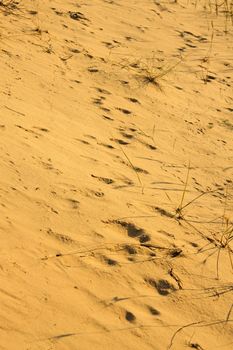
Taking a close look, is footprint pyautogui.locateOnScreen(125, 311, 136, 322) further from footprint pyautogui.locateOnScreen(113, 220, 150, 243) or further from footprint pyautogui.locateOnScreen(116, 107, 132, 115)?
footprint pyautogui.locateOnScreen(116, 107, 132, 115)

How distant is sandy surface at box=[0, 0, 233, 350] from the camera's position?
8.90ft

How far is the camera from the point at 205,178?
4.21 m

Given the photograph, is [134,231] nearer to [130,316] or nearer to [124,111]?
[130,316]

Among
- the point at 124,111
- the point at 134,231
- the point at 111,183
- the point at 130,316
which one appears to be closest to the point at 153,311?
the point at 130,316

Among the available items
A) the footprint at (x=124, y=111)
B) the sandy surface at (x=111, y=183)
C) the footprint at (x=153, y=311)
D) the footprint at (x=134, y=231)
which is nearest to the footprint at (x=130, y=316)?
the sandy surface at (x=111, y=183)

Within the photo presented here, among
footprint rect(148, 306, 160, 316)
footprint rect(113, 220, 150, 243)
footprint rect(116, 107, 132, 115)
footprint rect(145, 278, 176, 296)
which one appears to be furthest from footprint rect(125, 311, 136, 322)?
footprint rect(116, 107, 132, 115)

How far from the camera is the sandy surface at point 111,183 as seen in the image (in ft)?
8.90

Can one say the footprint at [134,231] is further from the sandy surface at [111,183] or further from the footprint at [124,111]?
the footprint at [124,111]

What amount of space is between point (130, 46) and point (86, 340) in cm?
401

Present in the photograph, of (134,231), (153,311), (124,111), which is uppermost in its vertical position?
(124,111)

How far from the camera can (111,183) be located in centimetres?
374

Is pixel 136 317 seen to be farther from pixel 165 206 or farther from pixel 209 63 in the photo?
pixel 209 63

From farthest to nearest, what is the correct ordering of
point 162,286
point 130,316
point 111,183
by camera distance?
→ point 111,183
point 162,286
point 130,316

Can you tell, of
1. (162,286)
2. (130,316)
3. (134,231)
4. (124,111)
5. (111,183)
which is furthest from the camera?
(124,111)
